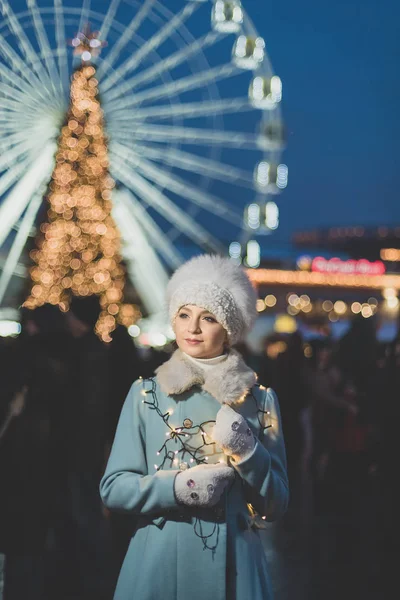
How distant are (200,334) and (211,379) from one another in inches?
6.5

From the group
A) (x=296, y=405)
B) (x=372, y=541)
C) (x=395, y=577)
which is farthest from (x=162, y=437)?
(x=296, y=405)

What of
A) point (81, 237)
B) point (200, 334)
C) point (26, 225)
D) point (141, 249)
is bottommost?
point (200, 334)

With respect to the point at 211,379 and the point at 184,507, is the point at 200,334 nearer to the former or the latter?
the point at 211,379

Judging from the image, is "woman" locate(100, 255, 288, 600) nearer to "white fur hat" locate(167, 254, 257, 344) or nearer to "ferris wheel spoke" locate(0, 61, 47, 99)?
"white fur hat" locate(167, 254, 257, 344)

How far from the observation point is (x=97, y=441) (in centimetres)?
641

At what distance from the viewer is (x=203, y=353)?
285 cm

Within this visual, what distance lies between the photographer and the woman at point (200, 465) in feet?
8.67

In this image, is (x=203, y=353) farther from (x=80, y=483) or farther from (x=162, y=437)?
(x=80, y=483)

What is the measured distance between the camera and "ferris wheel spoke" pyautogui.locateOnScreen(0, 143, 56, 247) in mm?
15773

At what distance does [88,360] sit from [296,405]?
387 centimetres

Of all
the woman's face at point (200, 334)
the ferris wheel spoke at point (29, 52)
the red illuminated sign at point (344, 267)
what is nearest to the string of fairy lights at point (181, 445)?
the woman's face at point (200, 334)

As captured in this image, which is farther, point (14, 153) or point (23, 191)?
point (23, 191)

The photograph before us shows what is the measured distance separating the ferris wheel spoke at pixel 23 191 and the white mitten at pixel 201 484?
1338 centimetres

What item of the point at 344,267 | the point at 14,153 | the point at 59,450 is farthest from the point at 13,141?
the point at 344,267
